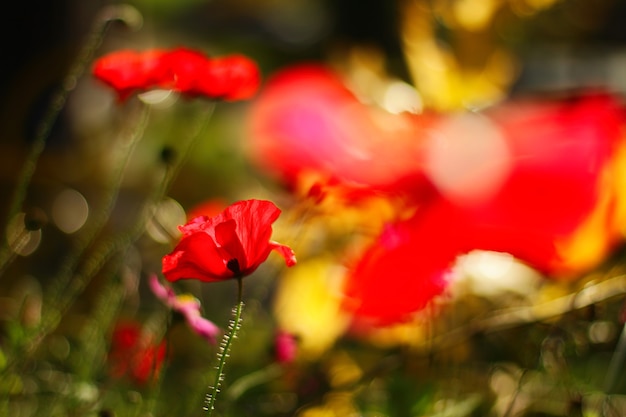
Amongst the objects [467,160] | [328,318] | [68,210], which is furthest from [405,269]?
[68,210]

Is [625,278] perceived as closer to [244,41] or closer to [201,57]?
[201,57]

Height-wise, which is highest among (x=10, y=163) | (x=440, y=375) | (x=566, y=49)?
(x=566, y=49)

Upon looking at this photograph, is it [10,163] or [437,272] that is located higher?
[10,163]

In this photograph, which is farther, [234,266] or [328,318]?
[328,318]

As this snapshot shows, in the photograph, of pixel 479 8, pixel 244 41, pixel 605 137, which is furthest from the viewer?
pixel 244 41

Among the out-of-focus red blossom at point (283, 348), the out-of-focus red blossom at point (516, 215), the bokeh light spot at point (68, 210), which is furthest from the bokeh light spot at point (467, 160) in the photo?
the bokeh light spot at point (68, 210)

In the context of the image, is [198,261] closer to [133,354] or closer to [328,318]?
[133,354]

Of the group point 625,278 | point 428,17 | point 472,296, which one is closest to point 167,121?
point 428,17

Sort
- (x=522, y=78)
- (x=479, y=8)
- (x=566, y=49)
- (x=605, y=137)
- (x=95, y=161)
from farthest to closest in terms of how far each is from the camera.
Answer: (x=522, y=78), (x=566, y=49), (x=95, y=161), (x=479, y=8), (x=605, y=137)
